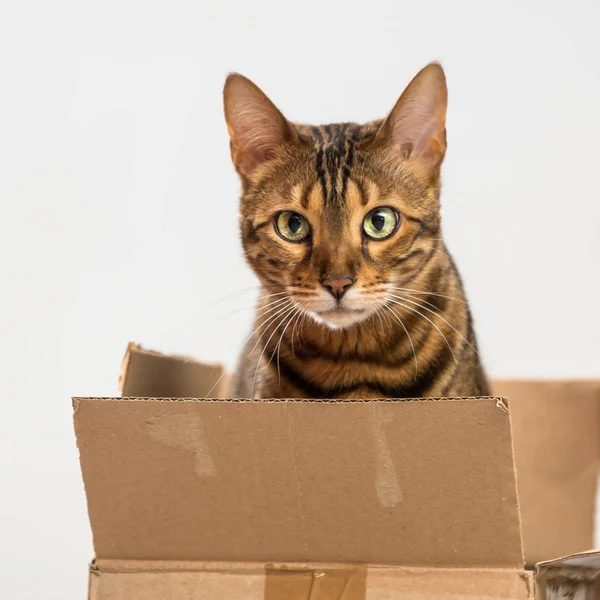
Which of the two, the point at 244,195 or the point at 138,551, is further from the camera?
the point at 244,195

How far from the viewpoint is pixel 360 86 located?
2.06 metres

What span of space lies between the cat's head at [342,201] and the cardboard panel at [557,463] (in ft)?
2.47

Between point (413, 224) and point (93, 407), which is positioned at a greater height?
point (413, 224)

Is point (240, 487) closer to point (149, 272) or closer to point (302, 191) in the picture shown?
point (302, 191)

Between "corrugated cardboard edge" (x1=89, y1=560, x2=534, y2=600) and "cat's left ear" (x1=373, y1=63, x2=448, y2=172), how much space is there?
623 millimetres

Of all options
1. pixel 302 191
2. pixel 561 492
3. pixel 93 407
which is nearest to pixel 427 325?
pixel 302 191

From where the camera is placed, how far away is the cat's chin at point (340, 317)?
1.15 meters

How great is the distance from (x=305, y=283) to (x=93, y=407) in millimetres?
364

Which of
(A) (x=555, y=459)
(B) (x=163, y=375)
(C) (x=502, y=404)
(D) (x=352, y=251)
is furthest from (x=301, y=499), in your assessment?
(A) (x=555, y=459)

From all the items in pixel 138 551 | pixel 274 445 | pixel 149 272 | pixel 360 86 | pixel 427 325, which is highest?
pixel 360 86

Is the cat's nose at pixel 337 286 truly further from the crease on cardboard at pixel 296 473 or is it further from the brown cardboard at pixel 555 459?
the brown cardboard at pixel 555 459

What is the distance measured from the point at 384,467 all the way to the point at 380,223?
0.42 meters

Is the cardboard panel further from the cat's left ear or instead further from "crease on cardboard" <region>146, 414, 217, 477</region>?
"crease on cardboard" <region>146, 414, 217, 477</region>

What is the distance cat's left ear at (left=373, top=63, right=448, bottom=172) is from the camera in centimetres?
116
